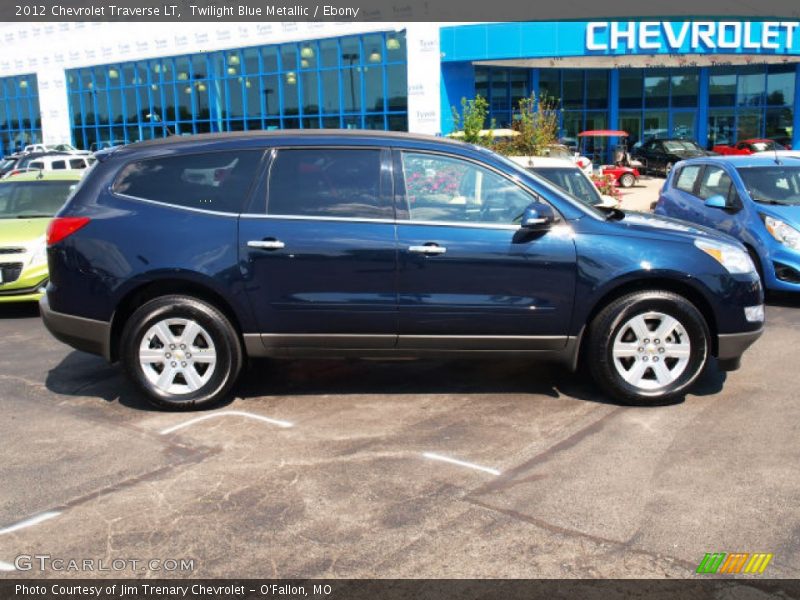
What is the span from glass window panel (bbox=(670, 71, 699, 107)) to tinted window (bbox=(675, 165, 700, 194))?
2826 centimetres

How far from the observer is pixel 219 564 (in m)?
3.21

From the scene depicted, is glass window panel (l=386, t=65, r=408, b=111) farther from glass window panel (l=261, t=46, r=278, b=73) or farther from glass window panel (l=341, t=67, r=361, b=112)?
glass window panel (l=261, t=46, r=278, b=73)

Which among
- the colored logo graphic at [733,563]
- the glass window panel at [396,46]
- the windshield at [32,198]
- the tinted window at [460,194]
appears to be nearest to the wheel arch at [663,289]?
the tinted window at [460,194]

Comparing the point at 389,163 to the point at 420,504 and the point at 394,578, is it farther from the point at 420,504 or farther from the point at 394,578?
the point at 394,578

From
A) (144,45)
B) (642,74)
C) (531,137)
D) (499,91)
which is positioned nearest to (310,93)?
(499,91)

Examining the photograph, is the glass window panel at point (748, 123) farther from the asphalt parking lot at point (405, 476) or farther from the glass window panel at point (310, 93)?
the asphalt parking lot at point (405, 476)

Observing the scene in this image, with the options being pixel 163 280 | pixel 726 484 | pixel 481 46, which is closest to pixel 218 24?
pixel 481 46

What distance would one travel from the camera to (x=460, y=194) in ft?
16.5

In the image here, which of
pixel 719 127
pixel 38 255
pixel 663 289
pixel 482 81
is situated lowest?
pixel 38 255

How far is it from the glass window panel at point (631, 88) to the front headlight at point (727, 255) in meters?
33.4

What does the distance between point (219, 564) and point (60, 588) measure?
0.62 m

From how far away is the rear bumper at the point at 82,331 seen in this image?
5074mm

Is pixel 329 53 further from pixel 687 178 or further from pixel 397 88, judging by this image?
pixel 687 178

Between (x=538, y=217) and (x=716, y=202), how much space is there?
14.7 feet
